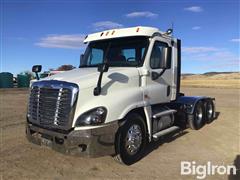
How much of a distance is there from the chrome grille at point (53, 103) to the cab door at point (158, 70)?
2223 millimetres

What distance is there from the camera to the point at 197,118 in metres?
10.9

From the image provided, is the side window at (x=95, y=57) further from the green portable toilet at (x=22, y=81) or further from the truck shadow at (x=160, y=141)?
the green portable toilet at (x=22, y=81)

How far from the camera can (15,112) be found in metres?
14.7

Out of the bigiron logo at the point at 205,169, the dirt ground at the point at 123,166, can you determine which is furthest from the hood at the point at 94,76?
the bigiron logo at the point at 205,169

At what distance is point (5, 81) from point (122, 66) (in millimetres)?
33167

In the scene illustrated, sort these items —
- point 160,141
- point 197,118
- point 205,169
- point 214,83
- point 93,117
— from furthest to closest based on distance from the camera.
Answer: point 214,83, point 197,118, point 160,141, point 205,169, point 93,117

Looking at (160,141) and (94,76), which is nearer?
(94,76)

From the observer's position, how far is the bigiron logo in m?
6.41

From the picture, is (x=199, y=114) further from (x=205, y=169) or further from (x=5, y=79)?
(x=5, y=79)

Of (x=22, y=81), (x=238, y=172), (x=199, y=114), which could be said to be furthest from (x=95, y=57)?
(x=22, y=81)

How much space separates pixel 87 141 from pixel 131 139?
1277 mm

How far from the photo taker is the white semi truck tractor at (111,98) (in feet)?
20.4

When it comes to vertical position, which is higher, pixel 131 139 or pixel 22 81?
pixel 22 81

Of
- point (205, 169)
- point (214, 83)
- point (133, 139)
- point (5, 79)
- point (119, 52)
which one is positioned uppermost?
point (119, 52)
